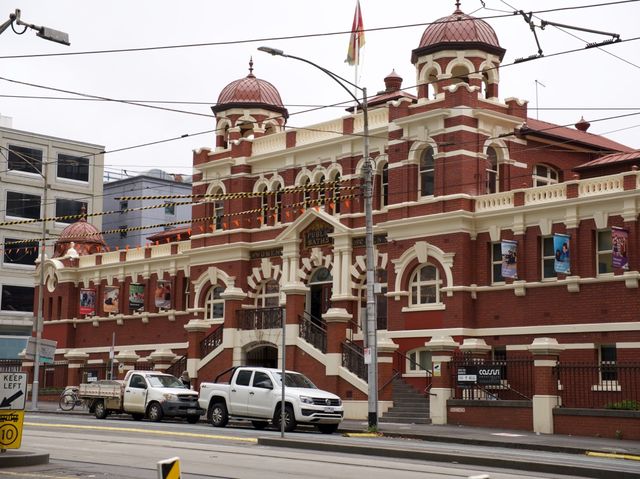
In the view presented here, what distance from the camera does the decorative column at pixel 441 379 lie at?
33000 mm

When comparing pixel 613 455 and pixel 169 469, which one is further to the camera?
pixel 613 455

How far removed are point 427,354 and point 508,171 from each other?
7758 millimetres

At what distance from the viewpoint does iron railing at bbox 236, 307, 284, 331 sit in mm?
41031

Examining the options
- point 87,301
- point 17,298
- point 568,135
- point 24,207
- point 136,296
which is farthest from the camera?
point 17,298

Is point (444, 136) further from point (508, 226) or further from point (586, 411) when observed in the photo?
point (586, 411)

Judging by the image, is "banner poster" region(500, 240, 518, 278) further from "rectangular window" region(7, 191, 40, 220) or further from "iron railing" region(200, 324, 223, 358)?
"rectangular window" region(7, 191, 40, 220)

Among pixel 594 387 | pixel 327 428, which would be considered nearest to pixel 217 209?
pixel 327 428

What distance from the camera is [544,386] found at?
99.2ft

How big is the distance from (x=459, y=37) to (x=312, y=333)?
12648mm

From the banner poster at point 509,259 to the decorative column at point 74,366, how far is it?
23.1 meters

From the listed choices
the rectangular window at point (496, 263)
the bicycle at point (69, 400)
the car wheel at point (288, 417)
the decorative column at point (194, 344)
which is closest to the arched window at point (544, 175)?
the rectangular window at point (496, 263)

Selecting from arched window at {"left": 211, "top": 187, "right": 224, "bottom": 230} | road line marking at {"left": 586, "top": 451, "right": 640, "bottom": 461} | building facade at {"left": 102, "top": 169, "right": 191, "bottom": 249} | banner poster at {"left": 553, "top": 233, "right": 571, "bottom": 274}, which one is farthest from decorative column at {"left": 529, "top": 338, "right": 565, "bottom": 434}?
building facade at {"left": 102, "top": 169, "right": 191, "bottom": 249}

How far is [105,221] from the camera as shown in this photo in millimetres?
83875

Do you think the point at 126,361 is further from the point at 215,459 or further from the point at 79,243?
the point at 215,459
